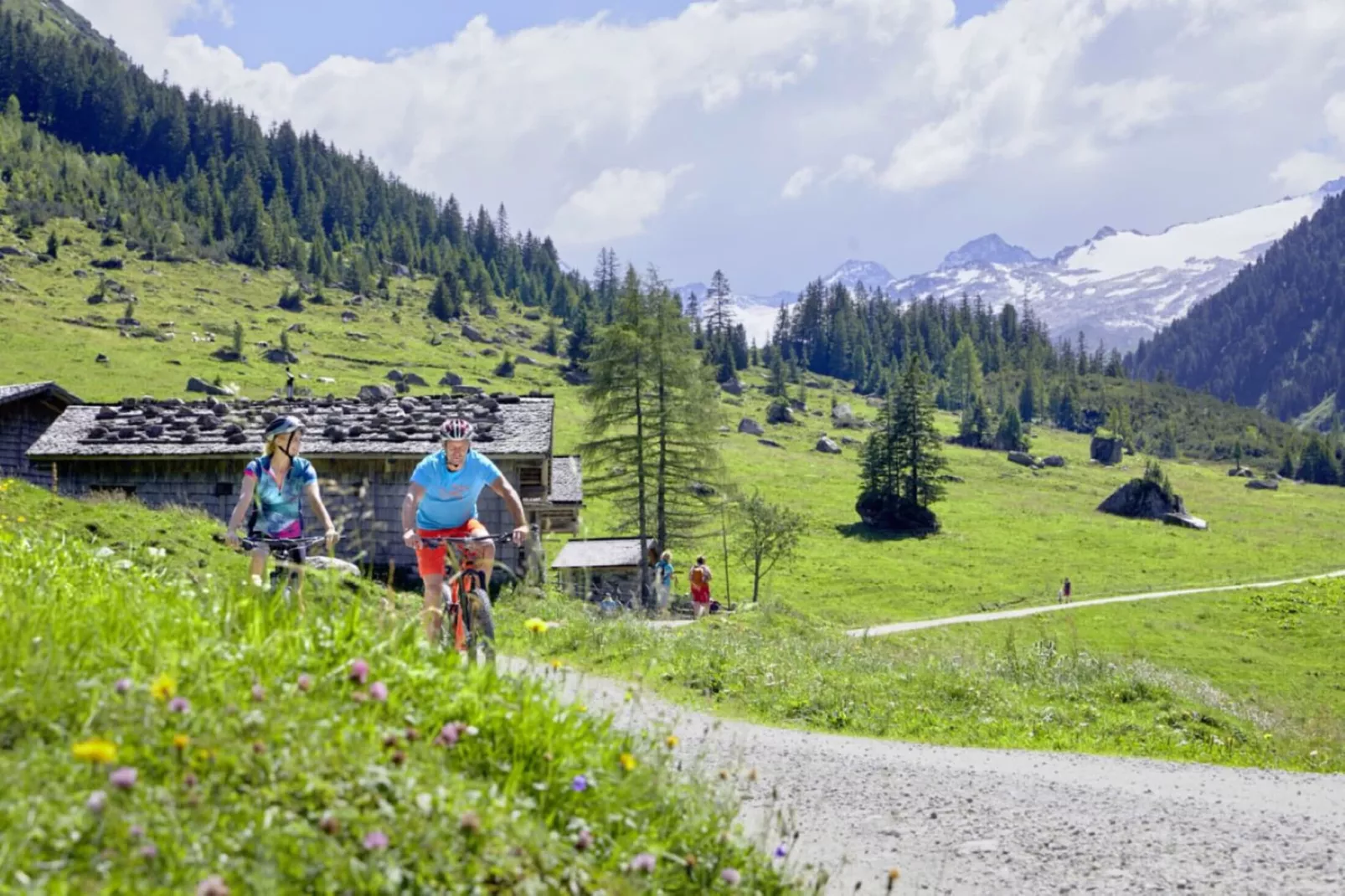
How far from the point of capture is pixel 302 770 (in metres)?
3.54

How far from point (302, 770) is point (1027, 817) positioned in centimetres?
503

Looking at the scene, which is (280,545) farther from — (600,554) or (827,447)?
(827,447)

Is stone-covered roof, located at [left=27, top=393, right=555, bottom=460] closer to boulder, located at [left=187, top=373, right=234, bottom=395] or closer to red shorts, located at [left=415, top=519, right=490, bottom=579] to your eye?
red shorts, located at [left=415, top=519, right=490, bottom=579]

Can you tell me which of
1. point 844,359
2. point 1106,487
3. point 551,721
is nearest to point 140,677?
point 551,721

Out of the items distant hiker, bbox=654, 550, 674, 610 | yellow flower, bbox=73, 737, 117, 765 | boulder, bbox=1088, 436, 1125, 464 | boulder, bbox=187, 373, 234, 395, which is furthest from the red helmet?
boulder, bbox=1088, 436, 1125, 464

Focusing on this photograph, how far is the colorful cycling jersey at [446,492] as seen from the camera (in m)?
8.52

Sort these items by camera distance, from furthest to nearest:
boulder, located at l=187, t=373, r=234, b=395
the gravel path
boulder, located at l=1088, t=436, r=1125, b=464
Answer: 1. boulder, located at l=1088, t=436, r=1125, b=464
2. boulder, located at l=187, t=373, r=234, b=395
3. the gravel path

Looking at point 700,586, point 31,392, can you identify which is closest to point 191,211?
point 31,392

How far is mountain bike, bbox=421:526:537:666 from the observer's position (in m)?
8.09

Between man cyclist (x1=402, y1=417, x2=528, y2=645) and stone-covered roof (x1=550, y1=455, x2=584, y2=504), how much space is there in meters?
32.2

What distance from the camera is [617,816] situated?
4.04 metres

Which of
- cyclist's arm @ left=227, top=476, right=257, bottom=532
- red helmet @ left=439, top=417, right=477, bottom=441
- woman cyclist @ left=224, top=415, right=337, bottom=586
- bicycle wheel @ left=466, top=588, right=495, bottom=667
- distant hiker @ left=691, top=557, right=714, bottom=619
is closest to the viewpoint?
bicycle wheel @ left=466, top=588, right=495, bottom=667

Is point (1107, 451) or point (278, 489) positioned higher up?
point (278, 489)

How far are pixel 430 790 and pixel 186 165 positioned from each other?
218 meters
